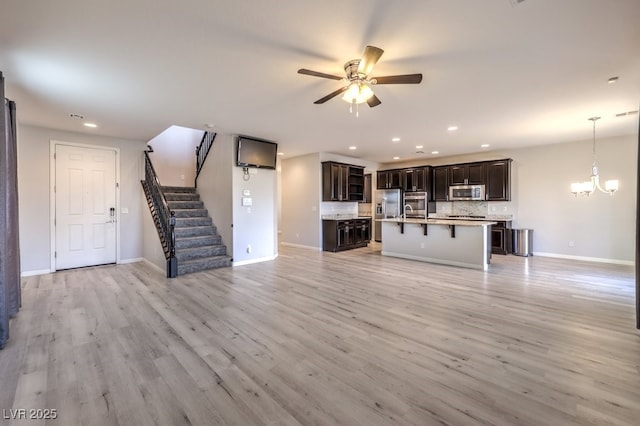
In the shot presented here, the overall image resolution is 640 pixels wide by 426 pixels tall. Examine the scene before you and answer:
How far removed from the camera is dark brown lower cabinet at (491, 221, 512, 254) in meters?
7.40

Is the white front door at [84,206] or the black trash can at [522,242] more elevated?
the white front door at [84,206]

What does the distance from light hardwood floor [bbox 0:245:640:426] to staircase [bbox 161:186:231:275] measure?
1034 mm

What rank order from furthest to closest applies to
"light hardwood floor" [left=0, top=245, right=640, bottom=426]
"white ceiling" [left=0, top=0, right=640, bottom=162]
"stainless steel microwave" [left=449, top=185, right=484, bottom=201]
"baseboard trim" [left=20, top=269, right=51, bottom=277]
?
"stainless steel microwave" [left=449, top=185, right=484, bottom=201] → "baseboard trim" [left=20, top=269, right=51, bottom=277] → "white ceiling" [left=0, top=0, right=640, bottom=162] → "light hardwood floor" [left=0, top=245, right=640, bottom=426]

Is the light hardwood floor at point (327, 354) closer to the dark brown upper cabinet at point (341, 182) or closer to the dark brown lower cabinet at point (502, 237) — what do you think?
the dark brown lower cabinet at point (502, 237)

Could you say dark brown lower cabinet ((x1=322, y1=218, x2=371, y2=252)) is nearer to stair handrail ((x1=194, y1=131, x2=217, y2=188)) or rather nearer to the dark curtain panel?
stair handrail ((x1=194, y1=131, x2=217, y2=188))

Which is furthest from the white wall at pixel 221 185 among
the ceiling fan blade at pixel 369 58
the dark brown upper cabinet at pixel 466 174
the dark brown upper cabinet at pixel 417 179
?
the dark brown upper cabinet at pixel 466 174

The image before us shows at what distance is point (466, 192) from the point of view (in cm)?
820

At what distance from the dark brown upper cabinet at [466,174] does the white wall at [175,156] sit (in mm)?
7529

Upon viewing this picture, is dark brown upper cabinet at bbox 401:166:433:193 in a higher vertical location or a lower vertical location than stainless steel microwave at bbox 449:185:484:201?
higher

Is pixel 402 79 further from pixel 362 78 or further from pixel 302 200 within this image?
pixel 302 200

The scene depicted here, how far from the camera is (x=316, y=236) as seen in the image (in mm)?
8203

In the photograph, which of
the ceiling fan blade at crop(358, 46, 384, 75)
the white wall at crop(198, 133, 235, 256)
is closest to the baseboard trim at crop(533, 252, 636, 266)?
the ceiling fan blade at crop(358, 46, 384, 75)

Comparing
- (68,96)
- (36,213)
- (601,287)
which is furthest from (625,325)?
(36,213)

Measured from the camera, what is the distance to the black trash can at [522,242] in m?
7.12
